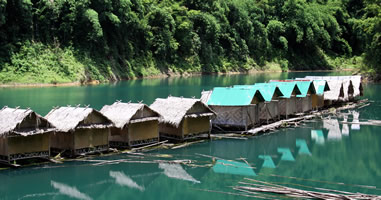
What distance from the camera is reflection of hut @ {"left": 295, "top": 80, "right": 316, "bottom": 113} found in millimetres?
32312

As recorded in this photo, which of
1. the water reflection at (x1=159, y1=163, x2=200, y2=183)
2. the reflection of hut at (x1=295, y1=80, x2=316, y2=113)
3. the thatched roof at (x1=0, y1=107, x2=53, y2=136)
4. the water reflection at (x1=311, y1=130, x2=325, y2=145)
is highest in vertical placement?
the reflection of hut at (x1=295, y1=80, x2=316, y2=113)

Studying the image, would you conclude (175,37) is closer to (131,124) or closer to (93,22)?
(93,22)

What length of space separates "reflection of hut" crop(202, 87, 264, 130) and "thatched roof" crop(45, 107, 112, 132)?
8.10 metres

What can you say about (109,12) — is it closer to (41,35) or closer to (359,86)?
(41,35)

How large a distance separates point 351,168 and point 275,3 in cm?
7853

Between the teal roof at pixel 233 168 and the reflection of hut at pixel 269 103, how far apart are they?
8.38 m

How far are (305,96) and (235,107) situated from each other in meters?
8.39

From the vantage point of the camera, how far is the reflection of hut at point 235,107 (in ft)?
84.7

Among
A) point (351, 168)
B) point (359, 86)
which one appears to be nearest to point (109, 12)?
point (359, 86)

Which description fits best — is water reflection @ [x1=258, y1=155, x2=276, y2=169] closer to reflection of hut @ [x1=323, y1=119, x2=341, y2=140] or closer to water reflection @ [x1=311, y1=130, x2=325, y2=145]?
water reflection @ [x1=311, y1=130, x2=325, y2=145]

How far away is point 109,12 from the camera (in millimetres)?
57656

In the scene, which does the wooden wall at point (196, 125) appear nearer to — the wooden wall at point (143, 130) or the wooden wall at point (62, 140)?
the wooden wall at point (143, 130)

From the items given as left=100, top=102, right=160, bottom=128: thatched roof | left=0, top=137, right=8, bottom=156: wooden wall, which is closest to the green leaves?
left=100, top=102, right=160, bottom=128: thatched roof

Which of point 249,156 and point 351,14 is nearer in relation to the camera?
point 249,156
